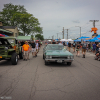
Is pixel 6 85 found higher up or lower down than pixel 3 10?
lower down

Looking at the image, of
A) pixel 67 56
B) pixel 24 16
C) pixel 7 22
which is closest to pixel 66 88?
pixel 67 56

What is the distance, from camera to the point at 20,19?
51656 mm

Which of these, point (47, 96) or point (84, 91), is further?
point (84, 91)

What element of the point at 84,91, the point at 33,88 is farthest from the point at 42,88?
the point at 84,91

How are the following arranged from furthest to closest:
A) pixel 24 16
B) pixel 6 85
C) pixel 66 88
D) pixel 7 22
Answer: pixel 7 22
pixel 24 16
pixel 6 85
pixel 66 88

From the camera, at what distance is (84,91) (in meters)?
4.20

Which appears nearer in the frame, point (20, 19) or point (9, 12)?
point (20, 19)

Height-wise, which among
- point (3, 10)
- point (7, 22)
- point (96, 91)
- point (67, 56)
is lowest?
point (96, 91)

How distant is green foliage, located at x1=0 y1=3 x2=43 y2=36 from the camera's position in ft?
168

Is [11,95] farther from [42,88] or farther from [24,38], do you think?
[24,38]

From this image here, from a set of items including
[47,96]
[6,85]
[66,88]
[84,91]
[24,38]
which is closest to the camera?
[47,96]

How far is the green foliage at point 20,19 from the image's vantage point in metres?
51.1

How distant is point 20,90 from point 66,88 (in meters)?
1.46

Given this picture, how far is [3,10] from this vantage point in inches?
2276
